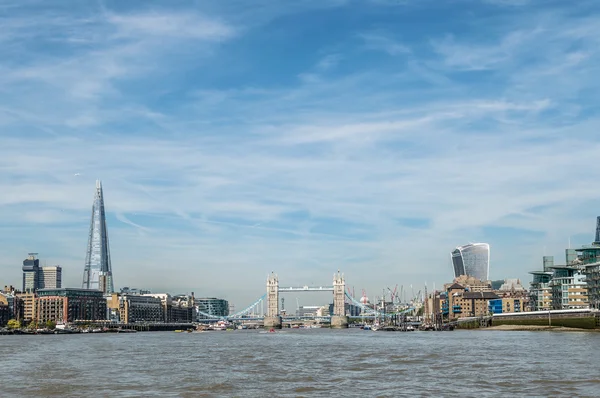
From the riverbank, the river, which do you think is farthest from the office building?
the river

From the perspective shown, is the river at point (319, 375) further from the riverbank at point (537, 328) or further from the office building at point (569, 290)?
the office building at point (569, 290)

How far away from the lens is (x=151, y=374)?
5706 cm

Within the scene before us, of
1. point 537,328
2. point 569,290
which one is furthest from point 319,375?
point 569,290

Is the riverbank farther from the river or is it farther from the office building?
the river

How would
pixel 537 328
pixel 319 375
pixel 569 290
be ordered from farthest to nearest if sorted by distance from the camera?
pixel 569 290 → pixel 537 328 → pixel 319 375

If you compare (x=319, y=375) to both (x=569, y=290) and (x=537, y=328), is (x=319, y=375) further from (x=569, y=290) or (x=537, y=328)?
(x=569, y=290)

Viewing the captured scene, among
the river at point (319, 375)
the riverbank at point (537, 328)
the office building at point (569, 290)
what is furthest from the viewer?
the office building at point (569, 290)

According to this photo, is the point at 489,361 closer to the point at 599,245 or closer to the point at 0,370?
the point at 0,370

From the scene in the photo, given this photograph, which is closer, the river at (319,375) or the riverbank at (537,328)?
the river at (319,375)

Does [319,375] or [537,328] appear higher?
[319,375]

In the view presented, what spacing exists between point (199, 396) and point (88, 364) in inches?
1156

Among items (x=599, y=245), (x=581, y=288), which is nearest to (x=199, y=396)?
(x=581, y=288)

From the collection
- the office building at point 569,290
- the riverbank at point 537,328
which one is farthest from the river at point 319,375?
the office building at point 569,290

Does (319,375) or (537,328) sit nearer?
(319,375)
